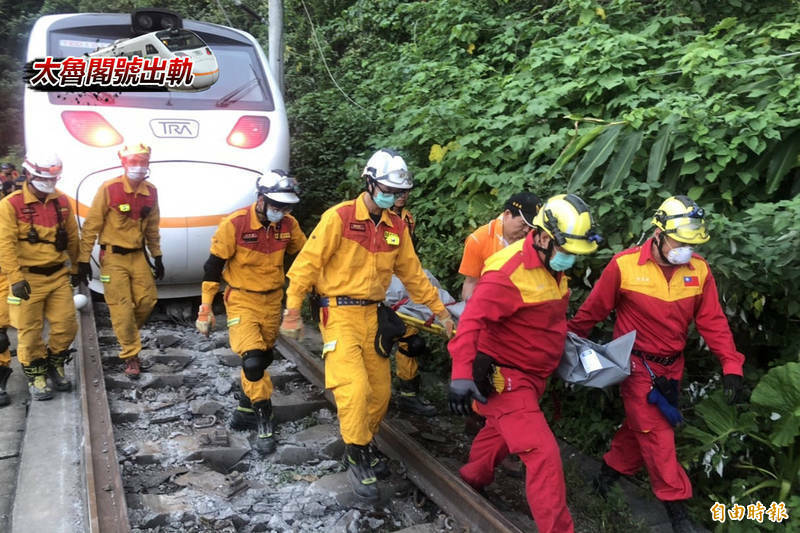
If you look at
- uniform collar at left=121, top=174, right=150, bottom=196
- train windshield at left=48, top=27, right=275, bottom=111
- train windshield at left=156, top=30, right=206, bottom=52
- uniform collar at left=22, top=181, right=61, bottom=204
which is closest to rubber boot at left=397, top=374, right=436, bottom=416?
uniform collar at left=121, top=174, right=150, bottom=196

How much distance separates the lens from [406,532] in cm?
346

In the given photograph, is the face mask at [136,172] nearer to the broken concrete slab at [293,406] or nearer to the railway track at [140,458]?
the railway track at [140,458]

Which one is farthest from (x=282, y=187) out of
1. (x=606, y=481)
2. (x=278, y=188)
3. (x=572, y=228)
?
(x=606, y=481)

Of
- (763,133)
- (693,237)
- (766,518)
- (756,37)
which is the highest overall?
(756,37)

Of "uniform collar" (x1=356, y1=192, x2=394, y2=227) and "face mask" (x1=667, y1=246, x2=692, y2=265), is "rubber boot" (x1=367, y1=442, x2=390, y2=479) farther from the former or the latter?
"face mask" (x1=667, y1=246, x2=692, y2=265)

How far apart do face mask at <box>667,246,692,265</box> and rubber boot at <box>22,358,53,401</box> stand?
15.2 ft

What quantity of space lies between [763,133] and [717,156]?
1.01ft

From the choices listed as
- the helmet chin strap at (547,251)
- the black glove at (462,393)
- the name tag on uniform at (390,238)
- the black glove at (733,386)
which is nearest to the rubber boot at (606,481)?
the black glove at (733,386)

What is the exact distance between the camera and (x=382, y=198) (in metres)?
4.00

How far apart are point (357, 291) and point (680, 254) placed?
72.4 inches

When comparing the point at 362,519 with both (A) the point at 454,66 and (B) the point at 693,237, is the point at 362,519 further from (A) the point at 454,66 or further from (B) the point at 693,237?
(A) the point at 454,66

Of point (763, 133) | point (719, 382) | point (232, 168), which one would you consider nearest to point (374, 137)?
point (232, 168)

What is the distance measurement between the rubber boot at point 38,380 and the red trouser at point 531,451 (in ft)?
11.5

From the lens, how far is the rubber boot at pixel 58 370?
5.35 m
